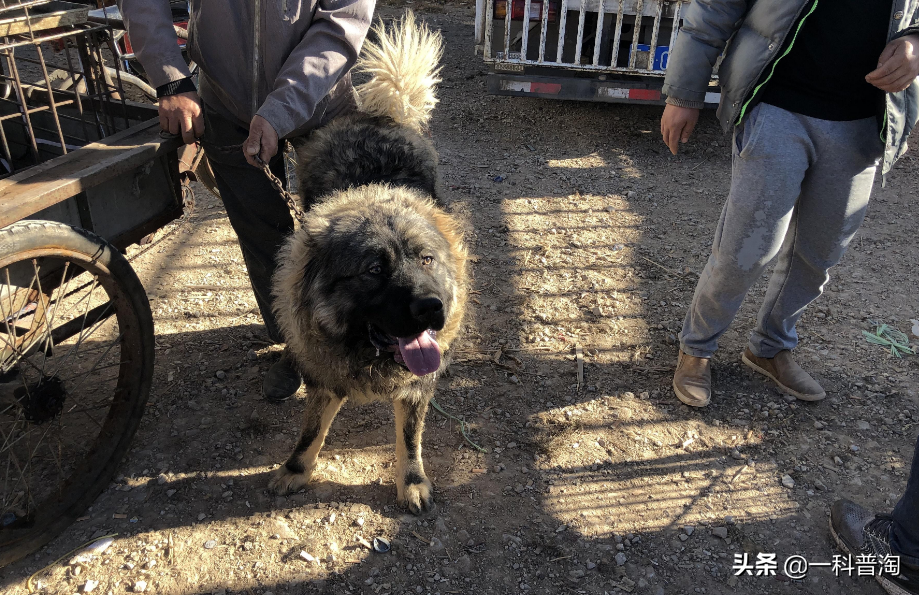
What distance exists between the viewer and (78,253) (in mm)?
2318

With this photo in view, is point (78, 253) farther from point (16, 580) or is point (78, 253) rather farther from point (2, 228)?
point (16, 580)

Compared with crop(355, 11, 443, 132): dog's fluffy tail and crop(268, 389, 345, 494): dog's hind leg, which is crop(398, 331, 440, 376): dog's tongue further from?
crop(355, 11, 443, 132): dog's fluffy tail

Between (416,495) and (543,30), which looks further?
(543,30)

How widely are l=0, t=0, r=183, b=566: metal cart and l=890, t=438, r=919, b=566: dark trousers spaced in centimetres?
306

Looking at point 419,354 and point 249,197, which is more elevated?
point 249,197

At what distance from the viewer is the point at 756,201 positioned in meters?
2.90

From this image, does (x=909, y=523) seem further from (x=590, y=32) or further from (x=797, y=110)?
(x=590, y=32)

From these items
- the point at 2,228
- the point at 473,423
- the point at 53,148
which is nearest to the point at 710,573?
the point at 473,423

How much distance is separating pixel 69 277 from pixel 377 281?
1.43m

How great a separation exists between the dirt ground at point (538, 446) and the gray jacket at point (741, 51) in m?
1.44

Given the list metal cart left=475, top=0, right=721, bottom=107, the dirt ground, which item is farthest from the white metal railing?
the dirt ground

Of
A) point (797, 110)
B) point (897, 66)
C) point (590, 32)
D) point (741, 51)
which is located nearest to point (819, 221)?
point (797, 110)

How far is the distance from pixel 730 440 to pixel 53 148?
3.79 m

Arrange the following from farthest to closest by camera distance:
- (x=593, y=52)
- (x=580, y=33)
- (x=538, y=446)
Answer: (x=593, y=52), (x=580, y=33), (x=538, y=446)
